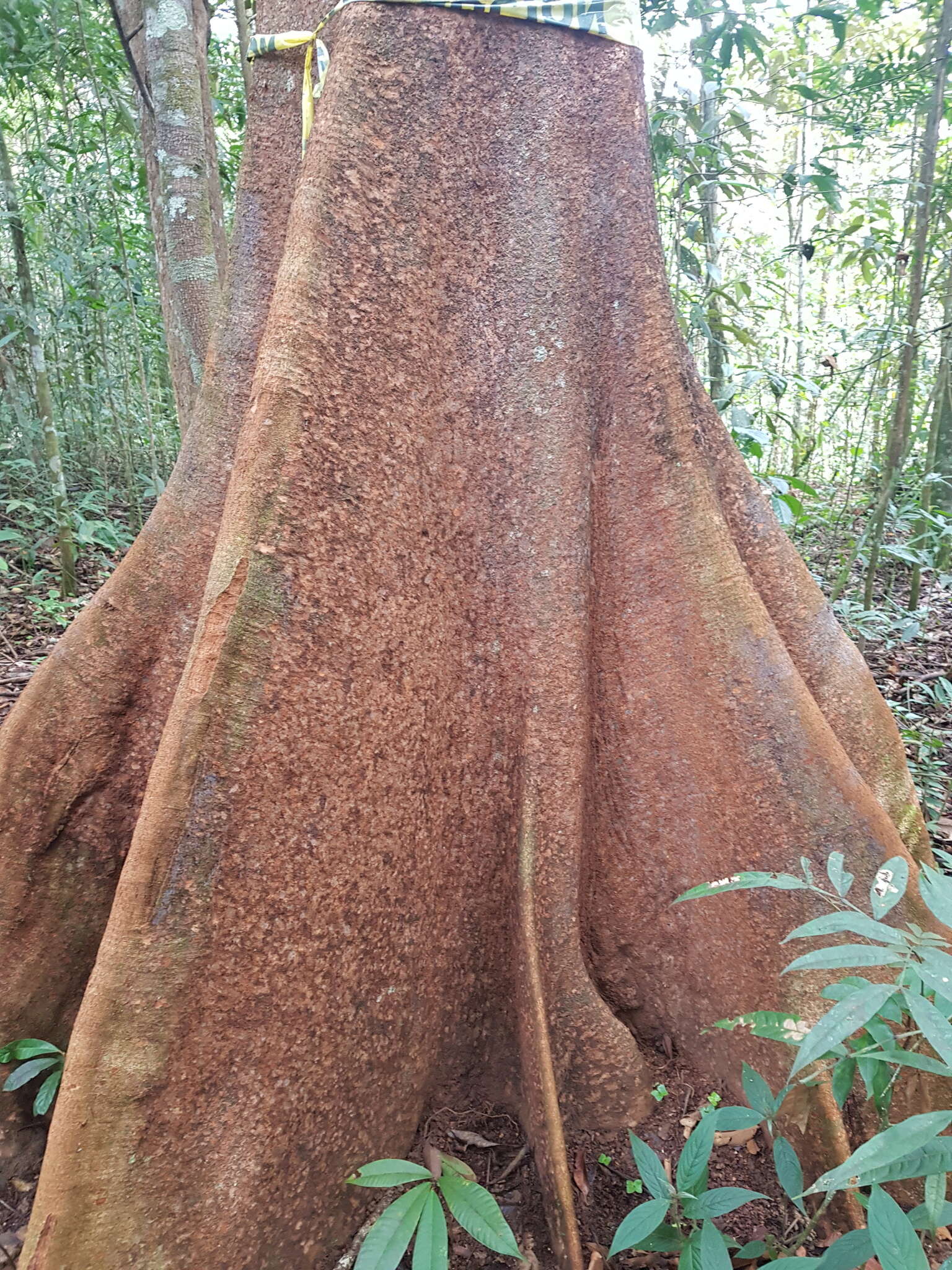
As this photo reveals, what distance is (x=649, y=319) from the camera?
2061mm

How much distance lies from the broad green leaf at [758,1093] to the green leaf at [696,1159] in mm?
101

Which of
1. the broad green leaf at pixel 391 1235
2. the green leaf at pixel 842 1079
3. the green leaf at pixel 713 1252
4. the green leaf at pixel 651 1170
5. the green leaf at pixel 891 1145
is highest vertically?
the green leaf at pixel 891 1145

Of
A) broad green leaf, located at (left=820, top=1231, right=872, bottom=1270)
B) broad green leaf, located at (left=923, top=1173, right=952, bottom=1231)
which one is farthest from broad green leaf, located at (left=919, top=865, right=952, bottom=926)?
broad green leaf, located at (left=820, top=1231, right=872, bottom=1270)

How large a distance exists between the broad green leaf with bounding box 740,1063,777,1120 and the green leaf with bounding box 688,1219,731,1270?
0.21 meters

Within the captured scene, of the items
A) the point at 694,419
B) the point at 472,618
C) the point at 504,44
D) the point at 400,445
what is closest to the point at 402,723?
the point at 472,618

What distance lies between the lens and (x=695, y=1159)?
1.39m

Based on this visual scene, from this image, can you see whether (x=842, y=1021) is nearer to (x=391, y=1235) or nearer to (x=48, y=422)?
(x=391, y=1235)

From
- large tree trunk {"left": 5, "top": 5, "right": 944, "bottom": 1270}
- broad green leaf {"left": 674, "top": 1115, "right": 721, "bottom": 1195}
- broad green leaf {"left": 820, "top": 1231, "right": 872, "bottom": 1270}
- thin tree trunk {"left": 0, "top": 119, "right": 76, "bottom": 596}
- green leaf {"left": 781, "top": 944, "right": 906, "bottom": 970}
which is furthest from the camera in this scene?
thin tree trunk {"left": 0, "top": 119, "right": 76, "bottom": 596}

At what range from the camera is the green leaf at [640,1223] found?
51.7 inches

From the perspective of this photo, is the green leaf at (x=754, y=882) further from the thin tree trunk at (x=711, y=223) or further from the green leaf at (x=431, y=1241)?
the thin tree trunk at (x=711, y=223)

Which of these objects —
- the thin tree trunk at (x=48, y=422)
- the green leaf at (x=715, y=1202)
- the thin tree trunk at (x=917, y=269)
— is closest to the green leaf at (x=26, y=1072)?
the green leaf at (x=715, y=1202)

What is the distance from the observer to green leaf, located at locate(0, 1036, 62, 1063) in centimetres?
193

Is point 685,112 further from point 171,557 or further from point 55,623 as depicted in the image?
point 55,623

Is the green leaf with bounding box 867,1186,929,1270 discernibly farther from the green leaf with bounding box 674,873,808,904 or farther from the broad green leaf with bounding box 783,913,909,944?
the green leaf with bounding box 674,873,808,904
